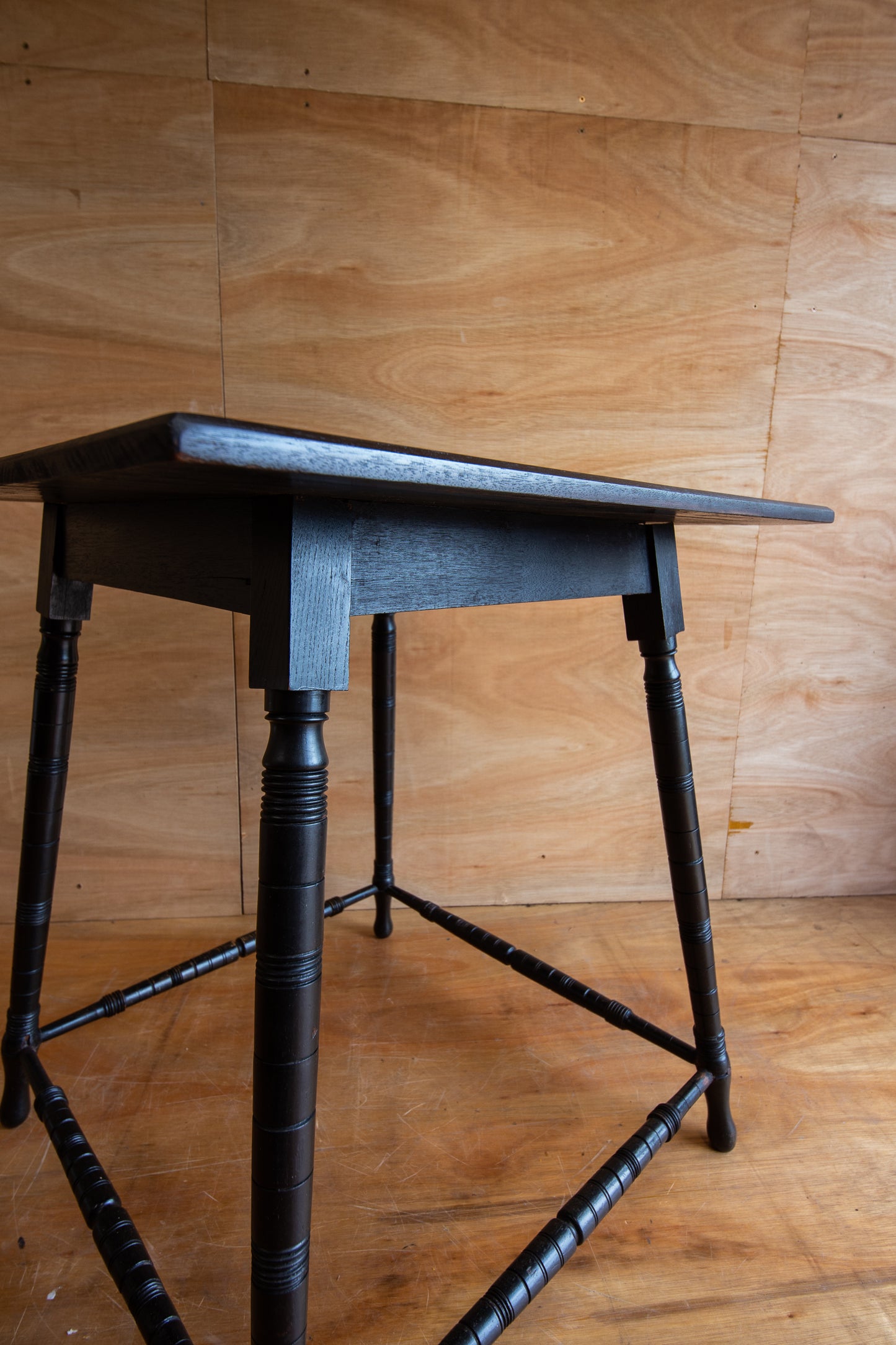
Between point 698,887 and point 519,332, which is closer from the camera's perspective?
point 698,887

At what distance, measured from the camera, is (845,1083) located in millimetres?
941

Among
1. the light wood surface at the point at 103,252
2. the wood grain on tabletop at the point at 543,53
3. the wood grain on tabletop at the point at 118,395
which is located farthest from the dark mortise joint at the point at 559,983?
the wood grain on tabletop at the point at 543,53

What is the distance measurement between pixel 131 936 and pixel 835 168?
159 centimetres

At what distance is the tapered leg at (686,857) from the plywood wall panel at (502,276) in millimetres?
499

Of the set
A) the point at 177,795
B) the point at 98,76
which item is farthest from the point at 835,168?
the point at 177,795

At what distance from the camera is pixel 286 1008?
0.46 metres

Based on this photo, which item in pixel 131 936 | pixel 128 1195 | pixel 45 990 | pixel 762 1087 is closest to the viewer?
pixel 128 1195

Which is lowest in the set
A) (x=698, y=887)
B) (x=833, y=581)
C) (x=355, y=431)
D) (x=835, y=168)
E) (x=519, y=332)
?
(x=698, y=887)

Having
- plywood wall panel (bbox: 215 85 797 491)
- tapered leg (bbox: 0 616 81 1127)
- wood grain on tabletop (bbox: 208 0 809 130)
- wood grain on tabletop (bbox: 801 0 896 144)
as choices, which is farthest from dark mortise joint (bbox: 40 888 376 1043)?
wood grain on tabletop (bbox: 801 0 896 144)

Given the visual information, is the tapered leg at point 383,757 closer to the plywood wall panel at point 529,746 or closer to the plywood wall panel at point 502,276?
the plywood wall panel at point 529,746

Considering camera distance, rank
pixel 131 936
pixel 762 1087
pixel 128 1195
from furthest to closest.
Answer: pixel 131 936, pixel 762 1087, pixel 128 1195

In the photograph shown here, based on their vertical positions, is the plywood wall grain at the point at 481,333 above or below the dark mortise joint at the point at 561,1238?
above

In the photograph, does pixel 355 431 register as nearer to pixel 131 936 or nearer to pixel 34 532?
pixel 34 532

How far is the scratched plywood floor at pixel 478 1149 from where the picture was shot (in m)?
0.67
